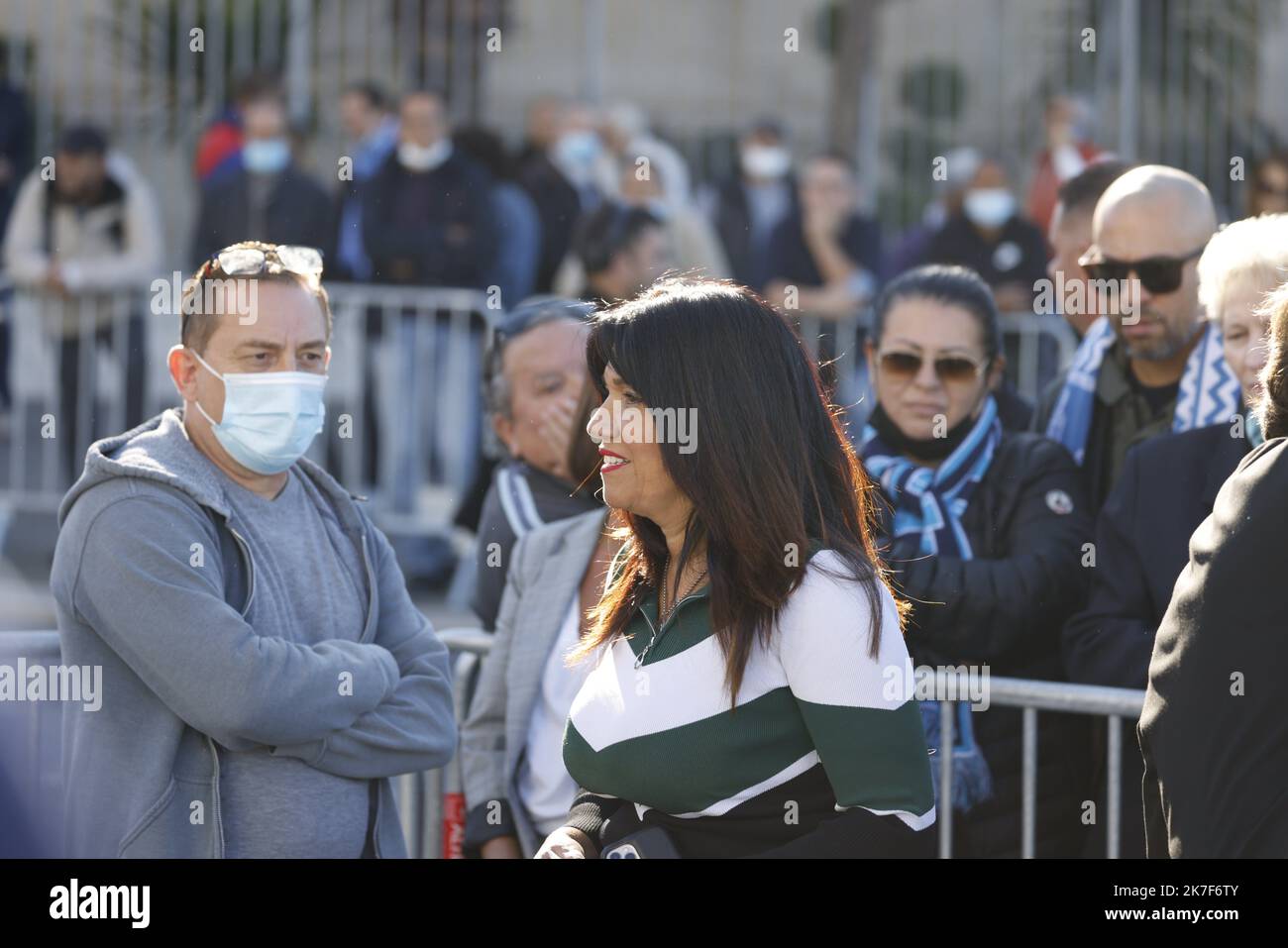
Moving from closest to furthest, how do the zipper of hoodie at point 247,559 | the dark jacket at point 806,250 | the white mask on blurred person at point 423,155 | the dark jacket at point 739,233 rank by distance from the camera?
the zipper of hoodie at point 247,559 → the white mask on blurred person at point 423,155 → the dark jacket at point 806,250 → the dark jacket at point 739,233

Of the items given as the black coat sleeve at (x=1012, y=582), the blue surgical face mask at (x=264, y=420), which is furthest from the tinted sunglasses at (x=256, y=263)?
the black coat sleeve at (x=1012, y=582)

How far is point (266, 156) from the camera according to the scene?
10062mm

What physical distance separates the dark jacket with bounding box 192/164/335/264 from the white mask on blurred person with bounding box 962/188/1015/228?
3572 mm

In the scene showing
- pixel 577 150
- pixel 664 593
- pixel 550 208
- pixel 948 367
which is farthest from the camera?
pixel 577 150

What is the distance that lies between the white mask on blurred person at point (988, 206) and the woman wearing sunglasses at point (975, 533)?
18.7ft

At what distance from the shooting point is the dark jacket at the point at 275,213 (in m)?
9.46

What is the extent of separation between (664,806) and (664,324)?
78cm

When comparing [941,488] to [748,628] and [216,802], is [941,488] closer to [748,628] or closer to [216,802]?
[748,628]

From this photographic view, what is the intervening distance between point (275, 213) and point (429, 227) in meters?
0.90

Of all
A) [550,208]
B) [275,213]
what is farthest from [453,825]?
[550,208]

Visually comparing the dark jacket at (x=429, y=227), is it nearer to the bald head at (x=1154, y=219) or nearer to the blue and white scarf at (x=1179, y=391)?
the blue and white scarf at (x=1179, y=391)

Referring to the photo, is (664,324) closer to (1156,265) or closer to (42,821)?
(42,821)

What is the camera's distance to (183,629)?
132 inches

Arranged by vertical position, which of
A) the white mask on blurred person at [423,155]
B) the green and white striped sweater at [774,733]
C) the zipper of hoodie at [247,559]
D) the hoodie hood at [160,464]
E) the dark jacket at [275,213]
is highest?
the white mask on blurred person at [423,155]
